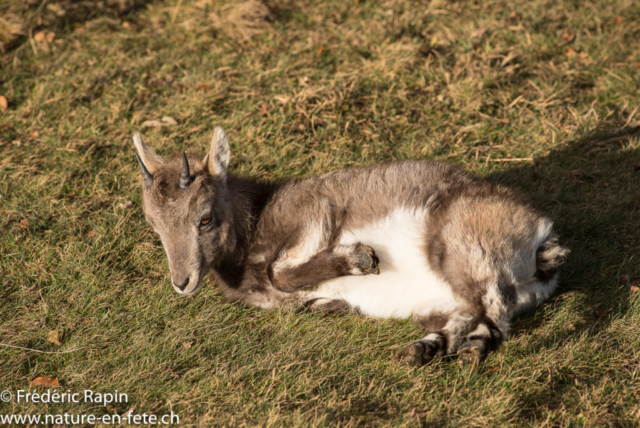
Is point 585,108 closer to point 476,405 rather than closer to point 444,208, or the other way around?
point 444,208

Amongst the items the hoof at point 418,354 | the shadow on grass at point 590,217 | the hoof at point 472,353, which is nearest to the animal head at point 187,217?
the hoof at point 418,354

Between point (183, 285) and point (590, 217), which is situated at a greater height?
point (590, 217)

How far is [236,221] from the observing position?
5.00 metres

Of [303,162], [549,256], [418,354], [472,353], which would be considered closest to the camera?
[472,353]

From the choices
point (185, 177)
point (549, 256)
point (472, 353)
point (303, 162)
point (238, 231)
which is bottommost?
point (303, 162)

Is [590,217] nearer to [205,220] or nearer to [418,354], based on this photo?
[418,354]

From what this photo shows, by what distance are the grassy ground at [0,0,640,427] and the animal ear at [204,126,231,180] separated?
3.67 ft

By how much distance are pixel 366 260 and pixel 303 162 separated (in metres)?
2.50

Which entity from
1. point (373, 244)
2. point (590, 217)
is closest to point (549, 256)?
point (373, 244)

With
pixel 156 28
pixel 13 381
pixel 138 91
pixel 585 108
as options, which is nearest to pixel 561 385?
pixel 13 381

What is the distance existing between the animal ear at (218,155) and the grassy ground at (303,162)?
1.12 metres

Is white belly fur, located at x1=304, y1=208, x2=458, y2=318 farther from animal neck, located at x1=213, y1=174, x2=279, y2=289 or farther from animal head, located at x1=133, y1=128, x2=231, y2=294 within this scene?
animal head, located at x1=133, y1=128, x2=231, y2=294

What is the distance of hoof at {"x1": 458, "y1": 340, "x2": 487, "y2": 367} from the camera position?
12.9 ft

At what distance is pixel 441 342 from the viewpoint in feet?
13.7
